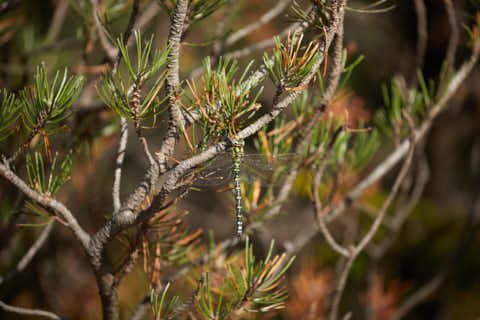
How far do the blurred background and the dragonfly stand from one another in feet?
0.17

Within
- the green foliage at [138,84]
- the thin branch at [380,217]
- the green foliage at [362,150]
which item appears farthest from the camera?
the green foliage at [362,150]

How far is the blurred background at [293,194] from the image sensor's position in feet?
2.04

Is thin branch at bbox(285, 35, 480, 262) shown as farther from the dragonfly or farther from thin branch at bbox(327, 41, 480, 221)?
the dragonfly

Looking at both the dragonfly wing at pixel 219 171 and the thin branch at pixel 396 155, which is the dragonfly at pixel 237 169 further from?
the thin branch at pixel 396 155

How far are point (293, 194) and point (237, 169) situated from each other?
349 mm

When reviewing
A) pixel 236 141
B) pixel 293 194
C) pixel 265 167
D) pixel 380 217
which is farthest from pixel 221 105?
pixel 293 194

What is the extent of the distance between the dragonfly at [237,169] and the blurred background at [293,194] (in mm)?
53

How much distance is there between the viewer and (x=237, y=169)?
1.11 feet

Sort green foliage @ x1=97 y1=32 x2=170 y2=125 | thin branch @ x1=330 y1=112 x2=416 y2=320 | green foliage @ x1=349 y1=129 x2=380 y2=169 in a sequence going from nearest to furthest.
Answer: green foliage @ x1=97 y1=32 x2=170 y2=125 → thin branch @ x1=330 y1=112 x2=416 y2=320 → green foliage @ x1=349 y1=129 x2=380 y2=169

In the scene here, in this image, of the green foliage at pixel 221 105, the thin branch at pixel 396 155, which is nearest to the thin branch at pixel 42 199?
the green foliage at pixel 221 105

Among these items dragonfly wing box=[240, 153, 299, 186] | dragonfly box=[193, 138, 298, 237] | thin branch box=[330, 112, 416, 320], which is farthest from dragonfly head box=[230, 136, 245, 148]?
thin branch box=[330, 112, 416, 320]

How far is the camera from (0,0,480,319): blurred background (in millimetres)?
621

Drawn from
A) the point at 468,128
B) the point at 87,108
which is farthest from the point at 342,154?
the point at 468,128

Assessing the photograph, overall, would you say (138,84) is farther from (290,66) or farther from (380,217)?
(380,217)
